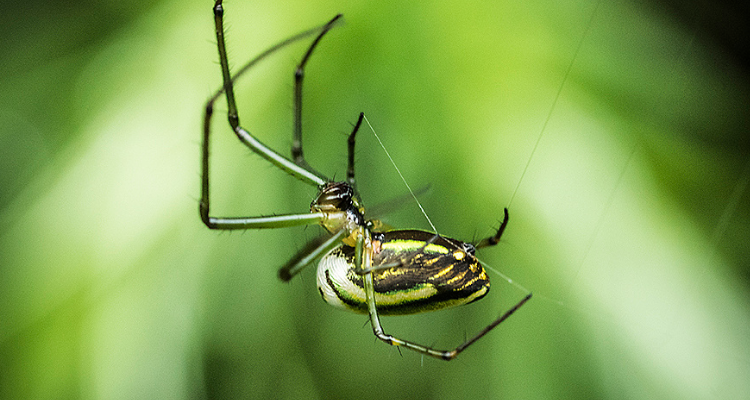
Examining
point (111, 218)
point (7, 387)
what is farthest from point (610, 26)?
point (7, 387)

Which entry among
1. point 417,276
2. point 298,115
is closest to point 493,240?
point 417,276

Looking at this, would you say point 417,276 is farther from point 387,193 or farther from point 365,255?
point 387,193

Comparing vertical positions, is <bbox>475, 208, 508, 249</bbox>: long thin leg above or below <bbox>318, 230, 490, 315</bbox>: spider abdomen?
above

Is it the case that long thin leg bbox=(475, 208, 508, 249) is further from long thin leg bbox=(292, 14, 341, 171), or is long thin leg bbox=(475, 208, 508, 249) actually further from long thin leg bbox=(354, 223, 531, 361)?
long thin leg bbox=(292, 14, 341, 171)

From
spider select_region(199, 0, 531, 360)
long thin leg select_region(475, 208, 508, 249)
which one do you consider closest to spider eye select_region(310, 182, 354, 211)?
spider select_region(199, 0, 531, 360)

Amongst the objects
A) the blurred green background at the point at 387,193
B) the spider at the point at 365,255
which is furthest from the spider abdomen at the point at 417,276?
the blurred green background at the point at 387,193

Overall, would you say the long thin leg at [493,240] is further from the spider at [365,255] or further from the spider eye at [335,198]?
the spider eye at [335,198]

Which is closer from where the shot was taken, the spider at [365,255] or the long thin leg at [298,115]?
the spider at [365,255]
